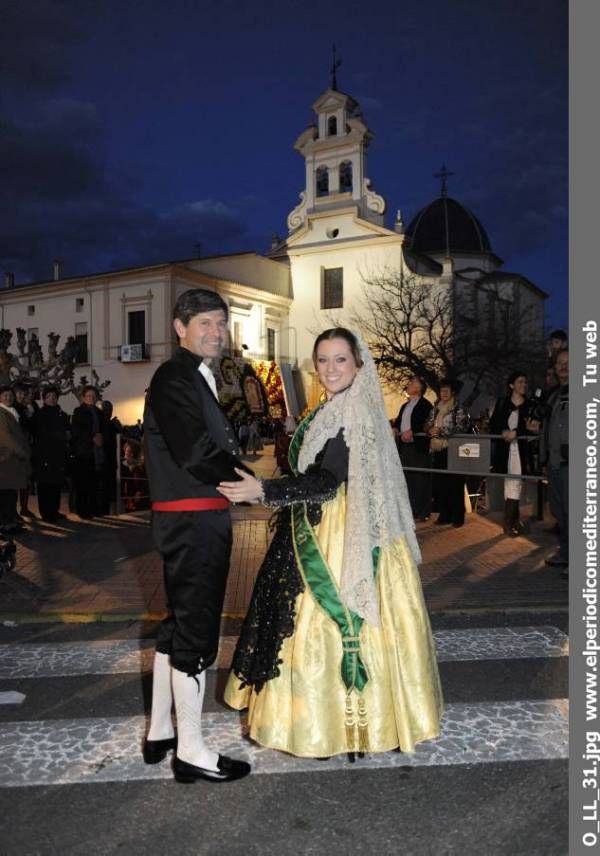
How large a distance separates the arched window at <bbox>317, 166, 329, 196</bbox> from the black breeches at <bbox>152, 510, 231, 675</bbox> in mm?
37972

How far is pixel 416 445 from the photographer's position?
10.8 meters

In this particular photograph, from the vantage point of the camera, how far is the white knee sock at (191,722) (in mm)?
3086

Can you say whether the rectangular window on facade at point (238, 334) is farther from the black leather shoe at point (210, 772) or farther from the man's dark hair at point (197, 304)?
the black leather shoe at point (210, 772)

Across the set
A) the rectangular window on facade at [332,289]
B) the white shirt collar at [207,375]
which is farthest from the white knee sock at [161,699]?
the rectangular window on facade at [332,289]

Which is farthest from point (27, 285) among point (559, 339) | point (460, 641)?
point (460, 641)

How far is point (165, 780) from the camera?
3129 mm

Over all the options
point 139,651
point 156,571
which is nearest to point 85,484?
point 156,571

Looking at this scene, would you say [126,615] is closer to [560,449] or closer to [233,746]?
[233,746]

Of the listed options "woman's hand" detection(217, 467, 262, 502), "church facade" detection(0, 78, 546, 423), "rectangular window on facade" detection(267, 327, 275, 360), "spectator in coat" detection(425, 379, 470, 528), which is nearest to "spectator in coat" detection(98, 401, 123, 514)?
"spectator in coat" detection(425, 379, 470, 528)

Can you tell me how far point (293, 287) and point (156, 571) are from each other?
110ft

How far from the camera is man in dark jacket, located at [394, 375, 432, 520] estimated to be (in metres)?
10.7

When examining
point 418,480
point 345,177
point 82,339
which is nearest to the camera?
point 418,480
